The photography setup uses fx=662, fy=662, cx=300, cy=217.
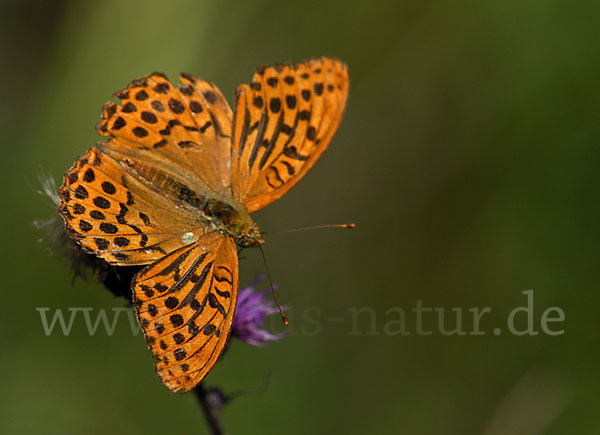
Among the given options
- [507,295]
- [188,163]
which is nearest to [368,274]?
[507,295]

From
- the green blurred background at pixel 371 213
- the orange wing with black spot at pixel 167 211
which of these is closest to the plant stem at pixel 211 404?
the orange wing with black spot at pixel 167 211

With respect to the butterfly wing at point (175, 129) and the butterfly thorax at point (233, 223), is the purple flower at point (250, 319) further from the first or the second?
the butterfly wing at point (175, 129)

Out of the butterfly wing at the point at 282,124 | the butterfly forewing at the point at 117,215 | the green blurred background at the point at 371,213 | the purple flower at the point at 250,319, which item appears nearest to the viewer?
the butterfly forewing at the point at 117,215

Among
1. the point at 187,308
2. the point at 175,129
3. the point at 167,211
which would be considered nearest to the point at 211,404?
the point at 187,308

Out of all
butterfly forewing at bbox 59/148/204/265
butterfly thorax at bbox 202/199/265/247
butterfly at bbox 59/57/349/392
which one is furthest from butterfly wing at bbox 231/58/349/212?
butterfly forewing at bbox 59/148/204/265

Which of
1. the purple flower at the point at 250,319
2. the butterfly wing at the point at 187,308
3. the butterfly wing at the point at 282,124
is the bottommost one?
the purple flower at the point at 250,319

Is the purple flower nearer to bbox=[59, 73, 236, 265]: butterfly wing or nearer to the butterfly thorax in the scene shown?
the butterfly thorax

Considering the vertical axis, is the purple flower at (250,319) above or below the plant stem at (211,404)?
above
